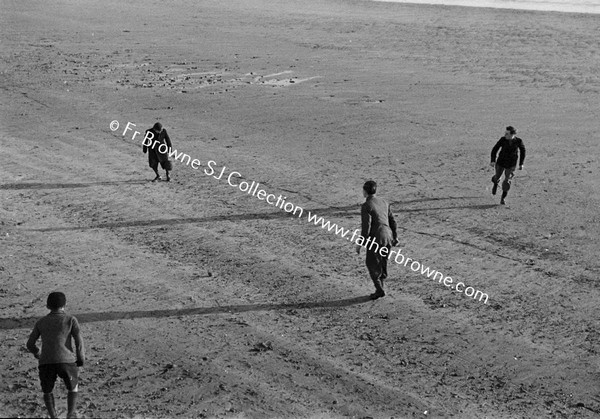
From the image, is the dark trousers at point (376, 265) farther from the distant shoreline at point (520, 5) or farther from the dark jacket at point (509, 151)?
the distant shoreline at point (520, 5)

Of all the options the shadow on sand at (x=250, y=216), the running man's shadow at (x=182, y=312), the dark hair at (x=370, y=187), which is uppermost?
the dark hair at (x=370, y=187)

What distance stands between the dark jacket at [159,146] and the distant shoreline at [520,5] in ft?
92.9

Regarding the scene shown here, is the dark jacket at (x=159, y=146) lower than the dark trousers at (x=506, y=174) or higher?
lower

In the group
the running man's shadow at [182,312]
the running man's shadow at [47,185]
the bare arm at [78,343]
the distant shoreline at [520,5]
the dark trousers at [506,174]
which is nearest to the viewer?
the bare arm at [78,343]

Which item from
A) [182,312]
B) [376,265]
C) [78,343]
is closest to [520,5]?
[376,265]

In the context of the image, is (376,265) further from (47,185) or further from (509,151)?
(47,185)

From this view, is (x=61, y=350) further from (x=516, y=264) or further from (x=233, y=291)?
(x=516, y=264)

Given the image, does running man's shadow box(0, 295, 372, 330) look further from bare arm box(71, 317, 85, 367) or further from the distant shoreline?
the distant shoreline

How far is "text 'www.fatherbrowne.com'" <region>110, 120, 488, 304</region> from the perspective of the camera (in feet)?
42.8

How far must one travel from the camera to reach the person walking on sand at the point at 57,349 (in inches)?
344

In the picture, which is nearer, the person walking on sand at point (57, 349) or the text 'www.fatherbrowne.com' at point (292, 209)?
the person walking on sand at point (57, 349)

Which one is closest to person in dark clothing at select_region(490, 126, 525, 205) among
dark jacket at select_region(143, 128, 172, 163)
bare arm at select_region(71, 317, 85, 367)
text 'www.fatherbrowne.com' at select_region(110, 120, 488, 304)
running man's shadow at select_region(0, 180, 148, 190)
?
text 'www.fatherbrowne.com' at select_region(110, 120, 488, 304)

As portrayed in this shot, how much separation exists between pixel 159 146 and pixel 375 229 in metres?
7.29

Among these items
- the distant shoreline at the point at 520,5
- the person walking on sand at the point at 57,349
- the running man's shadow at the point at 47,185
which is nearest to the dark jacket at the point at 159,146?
the running man's shadow at the point at 47,185
